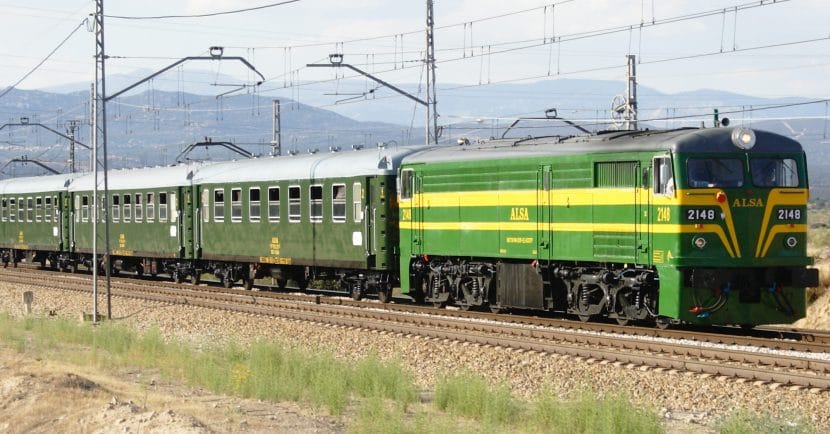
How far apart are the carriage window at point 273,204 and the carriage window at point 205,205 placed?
13.6 ft

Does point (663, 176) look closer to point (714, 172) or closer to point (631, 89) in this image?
point (714, 172)

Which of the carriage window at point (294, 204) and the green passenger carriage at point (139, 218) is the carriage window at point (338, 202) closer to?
the carriage window at point (294, 204)

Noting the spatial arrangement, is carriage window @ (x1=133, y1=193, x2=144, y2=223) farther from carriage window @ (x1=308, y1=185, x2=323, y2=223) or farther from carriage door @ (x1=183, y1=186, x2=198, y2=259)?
carriage window @ (x1=308, y1=185, x2=323, y2=223)

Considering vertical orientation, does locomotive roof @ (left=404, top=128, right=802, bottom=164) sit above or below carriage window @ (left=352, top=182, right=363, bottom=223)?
above

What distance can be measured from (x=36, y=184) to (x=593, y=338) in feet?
123

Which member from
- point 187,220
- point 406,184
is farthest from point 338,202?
point 187,220

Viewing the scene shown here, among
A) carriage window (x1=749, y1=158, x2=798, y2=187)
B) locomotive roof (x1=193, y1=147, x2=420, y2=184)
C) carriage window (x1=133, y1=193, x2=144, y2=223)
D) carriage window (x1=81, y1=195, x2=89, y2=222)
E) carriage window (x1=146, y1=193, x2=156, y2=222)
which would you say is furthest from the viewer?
Result: carriage window (x1=81, y1=195, x2=89, y2=222)

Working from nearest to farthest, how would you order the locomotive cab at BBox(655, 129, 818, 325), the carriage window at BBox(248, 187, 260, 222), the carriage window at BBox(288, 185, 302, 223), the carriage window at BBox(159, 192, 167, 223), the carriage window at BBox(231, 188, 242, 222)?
the locomotive cab at BBox(655, 129, 818, 325) → the carriage window at BBox(288, 185, 302, 223) → the carriage window at BBox(248, 187, 260, 222) → the carriage window at BBox(231, 188, 242, 222) → the carriage window at BBox(159, 192, 167, 223)

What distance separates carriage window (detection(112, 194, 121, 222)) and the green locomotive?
21161 mm

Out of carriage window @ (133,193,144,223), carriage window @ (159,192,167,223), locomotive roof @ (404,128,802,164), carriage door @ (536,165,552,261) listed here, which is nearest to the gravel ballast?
carriage door @ (536,165,552,261)

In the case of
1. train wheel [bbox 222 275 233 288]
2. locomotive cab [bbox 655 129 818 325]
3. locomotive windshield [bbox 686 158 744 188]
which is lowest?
train wheel [bbox 222 275 233 288]

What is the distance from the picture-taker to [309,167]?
32594mm

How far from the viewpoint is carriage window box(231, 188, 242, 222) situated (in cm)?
3597

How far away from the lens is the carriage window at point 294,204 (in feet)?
108
